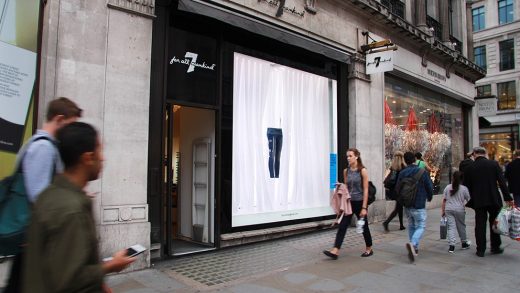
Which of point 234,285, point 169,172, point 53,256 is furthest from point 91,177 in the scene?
point 169,172

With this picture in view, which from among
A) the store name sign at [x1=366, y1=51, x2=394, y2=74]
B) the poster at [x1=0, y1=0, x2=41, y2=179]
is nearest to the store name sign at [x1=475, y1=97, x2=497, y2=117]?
the store name sign at [x1=366, y1=51, x2=394, y2=74]

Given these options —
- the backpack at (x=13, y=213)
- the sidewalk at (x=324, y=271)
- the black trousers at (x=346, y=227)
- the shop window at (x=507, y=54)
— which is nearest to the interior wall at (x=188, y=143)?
the sidewalk at (x=324, y=271)

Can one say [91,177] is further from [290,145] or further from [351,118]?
[351,118]

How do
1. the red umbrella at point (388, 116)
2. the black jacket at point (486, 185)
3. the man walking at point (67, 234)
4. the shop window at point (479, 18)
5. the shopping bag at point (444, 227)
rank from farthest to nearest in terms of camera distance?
1. the shop window at point (479, 18)
2. the red umbrella at point (388, 116)
3. the shopping bag at point (444, 227)
4. the black jacket at point (486, 185)
5. the man walking at point (67, 234)

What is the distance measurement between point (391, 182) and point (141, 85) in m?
5.87

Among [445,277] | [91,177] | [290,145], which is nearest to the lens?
[91,177]

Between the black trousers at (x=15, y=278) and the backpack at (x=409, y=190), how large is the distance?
19.5 feet

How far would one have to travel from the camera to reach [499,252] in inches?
284

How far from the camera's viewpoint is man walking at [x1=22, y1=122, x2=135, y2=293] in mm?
1566

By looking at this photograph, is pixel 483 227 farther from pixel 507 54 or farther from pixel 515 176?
pixel 507 54

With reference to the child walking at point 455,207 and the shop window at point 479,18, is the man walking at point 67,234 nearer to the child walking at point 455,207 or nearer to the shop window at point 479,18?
the child walking at point 455,207

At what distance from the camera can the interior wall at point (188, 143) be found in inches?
298

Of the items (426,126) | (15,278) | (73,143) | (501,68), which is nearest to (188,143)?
(15,278)

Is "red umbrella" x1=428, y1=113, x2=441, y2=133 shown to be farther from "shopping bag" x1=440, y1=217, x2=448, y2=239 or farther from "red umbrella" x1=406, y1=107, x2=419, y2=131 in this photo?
"shopping bag" x1=440, y1=217, x2=448, y2=239
